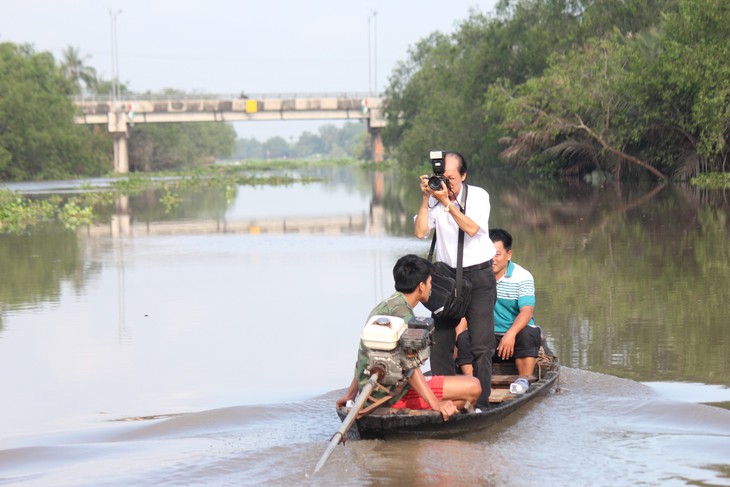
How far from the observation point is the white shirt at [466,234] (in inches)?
286

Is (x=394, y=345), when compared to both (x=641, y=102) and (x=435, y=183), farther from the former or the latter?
(x=641, y=102)

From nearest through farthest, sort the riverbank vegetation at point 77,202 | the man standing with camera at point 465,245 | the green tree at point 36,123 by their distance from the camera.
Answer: the man standing with camera at point 465,245 → the riverbank vegetation at point 77,202 → the green tree at point 36,123

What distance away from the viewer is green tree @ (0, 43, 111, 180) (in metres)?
67.9

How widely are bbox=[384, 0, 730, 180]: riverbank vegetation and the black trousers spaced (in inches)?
1177

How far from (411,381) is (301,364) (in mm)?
3132

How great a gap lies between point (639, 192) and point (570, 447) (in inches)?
1171

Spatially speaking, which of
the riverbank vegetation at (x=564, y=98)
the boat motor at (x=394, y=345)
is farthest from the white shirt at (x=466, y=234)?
the riverbank vegetation at (x=564, y=98)

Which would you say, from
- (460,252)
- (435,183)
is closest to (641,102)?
(460,252)

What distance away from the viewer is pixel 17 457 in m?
7.03

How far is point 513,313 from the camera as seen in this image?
8.50 m

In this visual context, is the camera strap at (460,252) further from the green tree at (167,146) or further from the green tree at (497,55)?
the green tree at (167,146)

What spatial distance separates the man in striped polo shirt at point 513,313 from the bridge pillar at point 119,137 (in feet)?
276

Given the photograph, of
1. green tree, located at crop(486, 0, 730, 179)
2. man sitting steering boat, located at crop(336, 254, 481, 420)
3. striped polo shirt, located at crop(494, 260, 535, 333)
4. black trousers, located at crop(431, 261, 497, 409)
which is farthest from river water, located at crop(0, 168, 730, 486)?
green tree, located at crop(486, 0, 730, 179)

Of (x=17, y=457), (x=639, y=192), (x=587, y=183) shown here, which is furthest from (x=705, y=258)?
(x=587, y=183)
